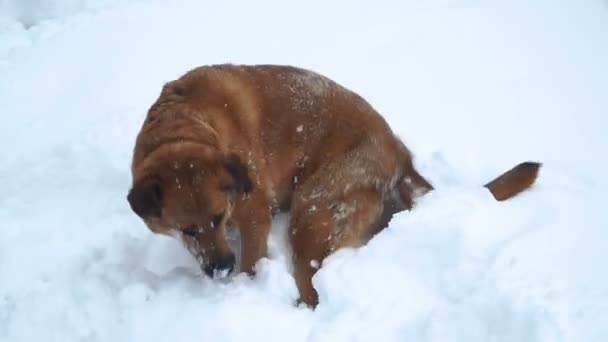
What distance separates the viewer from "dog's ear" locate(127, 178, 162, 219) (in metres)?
3.34

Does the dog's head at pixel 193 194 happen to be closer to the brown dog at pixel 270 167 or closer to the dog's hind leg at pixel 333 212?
the brown dog at pixel 270 167

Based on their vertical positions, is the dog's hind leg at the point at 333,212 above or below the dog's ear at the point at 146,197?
below

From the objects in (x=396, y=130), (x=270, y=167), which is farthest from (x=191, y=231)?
(x=396, y=130)

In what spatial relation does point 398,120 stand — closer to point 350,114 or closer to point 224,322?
point 350,114

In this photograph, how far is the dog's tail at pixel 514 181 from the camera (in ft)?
13.4

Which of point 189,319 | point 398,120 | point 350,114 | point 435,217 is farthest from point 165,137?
point 398,120

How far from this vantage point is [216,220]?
3.59 m

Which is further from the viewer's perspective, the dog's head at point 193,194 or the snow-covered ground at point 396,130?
the dog's head at point 193,194

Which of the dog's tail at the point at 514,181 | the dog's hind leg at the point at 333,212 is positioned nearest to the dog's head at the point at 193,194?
the dog's hind leg at the point at 333,212

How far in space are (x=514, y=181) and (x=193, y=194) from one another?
2.33m

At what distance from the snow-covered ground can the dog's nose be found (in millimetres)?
101

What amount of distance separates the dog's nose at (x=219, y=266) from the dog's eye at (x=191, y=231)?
22 centimetres

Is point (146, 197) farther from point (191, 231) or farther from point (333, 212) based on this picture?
point (333, 212)

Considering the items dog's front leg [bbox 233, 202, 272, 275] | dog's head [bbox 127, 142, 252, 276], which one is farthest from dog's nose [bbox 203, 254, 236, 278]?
dog's front leg [bbox 233, 202, 272, 275]
